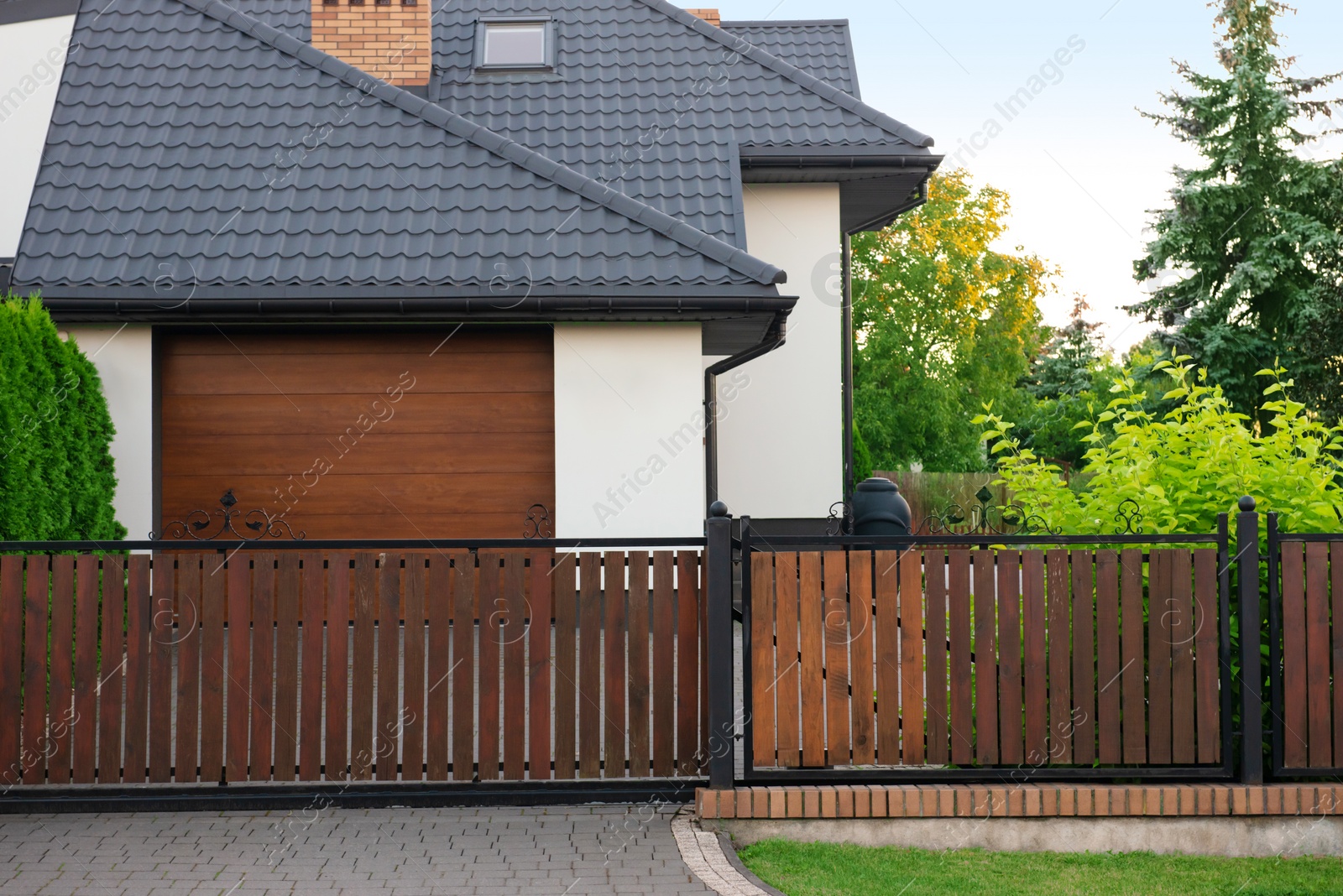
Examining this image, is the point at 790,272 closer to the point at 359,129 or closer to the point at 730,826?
the point at 359,129

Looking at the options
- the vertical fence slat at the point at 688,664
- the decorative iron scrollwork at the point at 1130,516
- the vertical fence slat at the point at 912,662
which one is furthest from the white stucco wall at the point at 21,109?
the decorative iron scrollwork at the point at 1130,516

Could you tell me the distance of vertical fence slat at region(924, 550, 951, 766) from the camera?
4.99 metres

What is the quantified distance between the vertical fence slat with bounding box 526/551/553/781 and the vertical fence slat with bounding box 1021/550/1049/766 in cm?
181

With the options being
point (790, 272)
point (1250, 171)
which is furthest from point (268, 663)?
point (1250, 171)

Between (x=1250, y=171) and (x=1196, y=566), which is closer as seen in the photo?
(x=1196, y=566)

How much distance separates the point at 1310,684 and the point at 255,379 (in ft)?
25.7

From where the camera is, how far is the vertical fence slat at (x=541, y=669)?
199 inches

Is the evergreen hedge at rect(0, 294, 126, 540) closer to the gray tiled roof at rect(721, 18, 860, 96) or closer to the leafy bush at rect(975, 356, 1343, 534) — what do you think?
the leafy bush at rect(975, 356, 1343, 534)

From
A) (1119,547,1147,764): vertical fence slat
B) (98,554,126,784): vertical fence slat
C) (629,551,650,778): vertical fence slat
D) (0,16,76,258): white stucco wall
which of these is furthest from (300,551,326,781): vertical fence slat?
(0,16,76,258): white stucco wall

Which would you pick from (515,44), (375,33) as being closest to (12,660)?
(375,33)

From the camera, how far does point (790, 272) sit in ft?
41.7

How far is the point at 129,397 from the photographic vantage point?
28.5ft

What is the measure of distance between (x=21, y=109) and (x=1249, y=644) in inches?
422

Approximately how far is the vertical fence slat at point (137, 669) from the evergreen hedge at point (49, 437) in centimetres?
204
